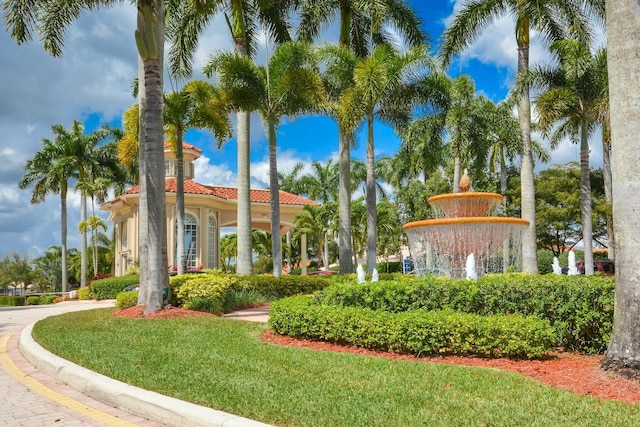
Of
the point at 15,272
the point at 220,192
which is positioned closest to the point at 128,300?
the point at 220,192

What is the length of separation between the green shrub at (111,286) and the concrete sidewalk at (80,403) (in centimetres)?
1939

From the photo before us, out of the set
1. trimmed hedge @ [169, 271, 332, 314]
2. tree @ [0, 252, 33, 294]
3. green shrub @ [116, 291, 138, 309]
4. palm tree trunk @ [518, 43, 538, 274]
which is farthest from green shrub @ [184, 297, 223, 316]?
Result: tree @ [0, 252, 33, 294]

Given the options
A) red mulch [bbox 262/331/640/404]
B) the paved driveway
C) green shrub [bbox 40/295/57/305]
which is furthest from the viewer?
green shrub [bbox 40/295/57/305]

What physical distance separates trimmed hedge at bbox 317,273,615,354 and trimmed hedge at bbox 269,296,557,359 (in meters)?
0.37

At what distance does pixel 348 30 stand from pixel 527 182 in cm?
985

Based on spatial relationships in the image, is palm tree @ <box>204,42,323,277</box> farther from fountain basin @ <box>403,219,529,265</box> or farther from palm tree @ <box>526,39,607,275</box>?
palm tree @ <box>526,39,607,275</box>

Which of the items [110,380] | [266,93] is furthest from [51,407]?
[266,93]

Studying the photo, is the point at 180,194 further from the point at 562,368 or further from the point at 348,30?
the point at 562,368

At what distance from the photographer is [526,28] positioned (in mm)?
21469

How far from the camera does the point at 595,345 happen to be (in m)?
7.77

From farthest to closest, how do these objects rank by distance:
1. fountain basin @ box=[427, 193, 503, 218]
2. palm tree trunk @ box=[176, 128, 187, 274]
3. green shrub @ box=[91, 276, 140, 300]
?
green shrub @ box=[91, 276, 140, 300]
palm tree trunk @ box=[176, 128, 187, 274]
fountain basin @ box=[427, 193, 503, 218]

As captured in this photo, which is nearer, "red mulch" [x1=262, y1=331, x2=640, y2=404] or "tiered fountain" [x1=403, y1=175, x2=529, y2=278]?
"red mulch" [x1=262, y1=331, x2=640, y2=404]

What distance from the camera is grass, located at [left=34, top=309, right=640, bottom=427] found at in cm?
497

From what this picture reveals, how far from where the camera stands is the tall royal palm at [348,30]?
74.0 feet
